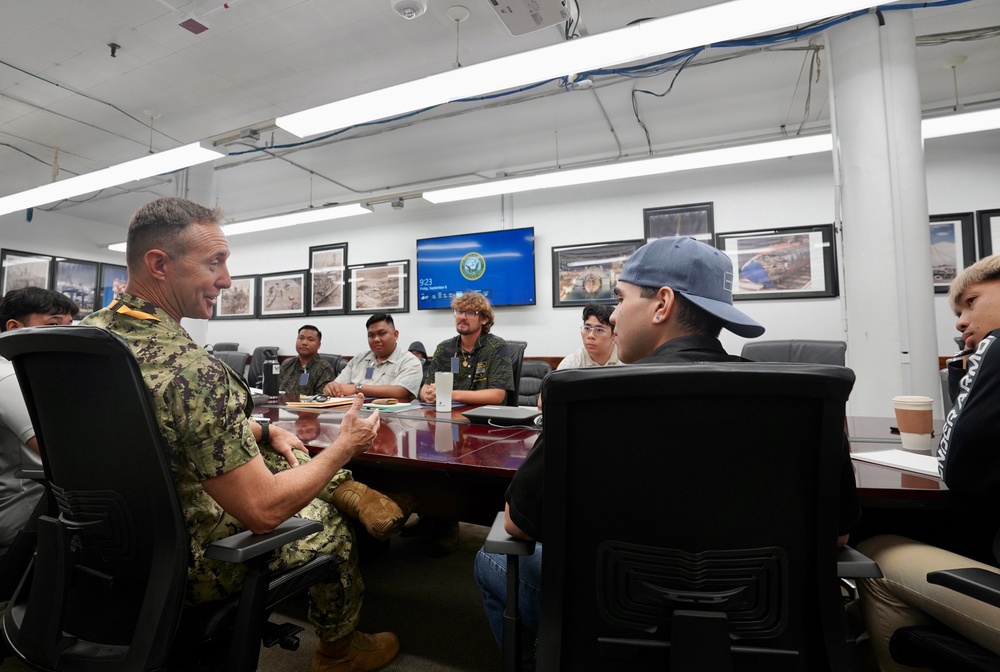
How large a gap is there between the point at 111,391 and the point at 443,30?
331 centimetres

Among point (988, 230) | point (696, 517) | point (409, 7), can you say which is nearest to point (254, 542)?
point (696, 517)

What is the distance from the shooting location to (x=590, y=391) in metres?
0.72

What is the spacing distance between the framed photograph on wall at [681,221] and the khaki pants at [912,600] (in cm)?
431

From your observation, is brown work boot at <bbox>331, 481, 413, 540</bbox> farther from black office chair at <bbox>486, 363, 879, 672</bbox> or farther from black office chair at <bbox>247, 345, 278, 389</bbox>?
black office chair at <bbox>247, 345, 278, 389</bbox>

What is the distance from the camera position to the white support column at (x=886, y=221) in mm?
2877

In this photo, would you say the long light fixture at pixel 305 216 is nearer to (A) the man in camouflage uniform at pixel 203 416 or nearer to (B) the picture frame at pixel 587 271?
(B) the picture frame at pixel 587 271

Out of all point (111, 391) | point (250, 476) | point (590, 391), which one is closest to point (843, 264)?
point (590, 391)

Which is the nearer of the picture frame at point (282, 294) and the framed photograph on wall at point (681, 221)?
the framed photograph on wall at point (681, 221)

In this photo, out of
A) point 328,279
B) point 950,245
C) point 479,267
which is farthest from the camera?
point 328,279

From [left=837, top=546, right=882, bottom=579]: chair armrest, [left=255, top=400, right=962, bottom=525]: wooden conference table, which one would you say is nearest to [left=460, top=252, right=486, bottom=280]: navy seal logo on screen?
[left=255, top=400, right=962, bottom=525]: wooden conference table

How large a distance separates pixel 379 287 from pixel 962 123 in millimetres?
5941

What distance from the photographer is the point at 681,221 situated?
525cm

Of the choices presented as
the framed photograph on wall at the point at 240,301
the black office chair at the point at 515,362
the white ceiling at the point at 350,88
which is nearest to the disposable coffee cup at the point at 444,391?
the black office chair at the point at 515,362

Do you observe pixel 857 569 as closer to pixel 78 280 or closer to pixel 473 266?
pixel 473 266
